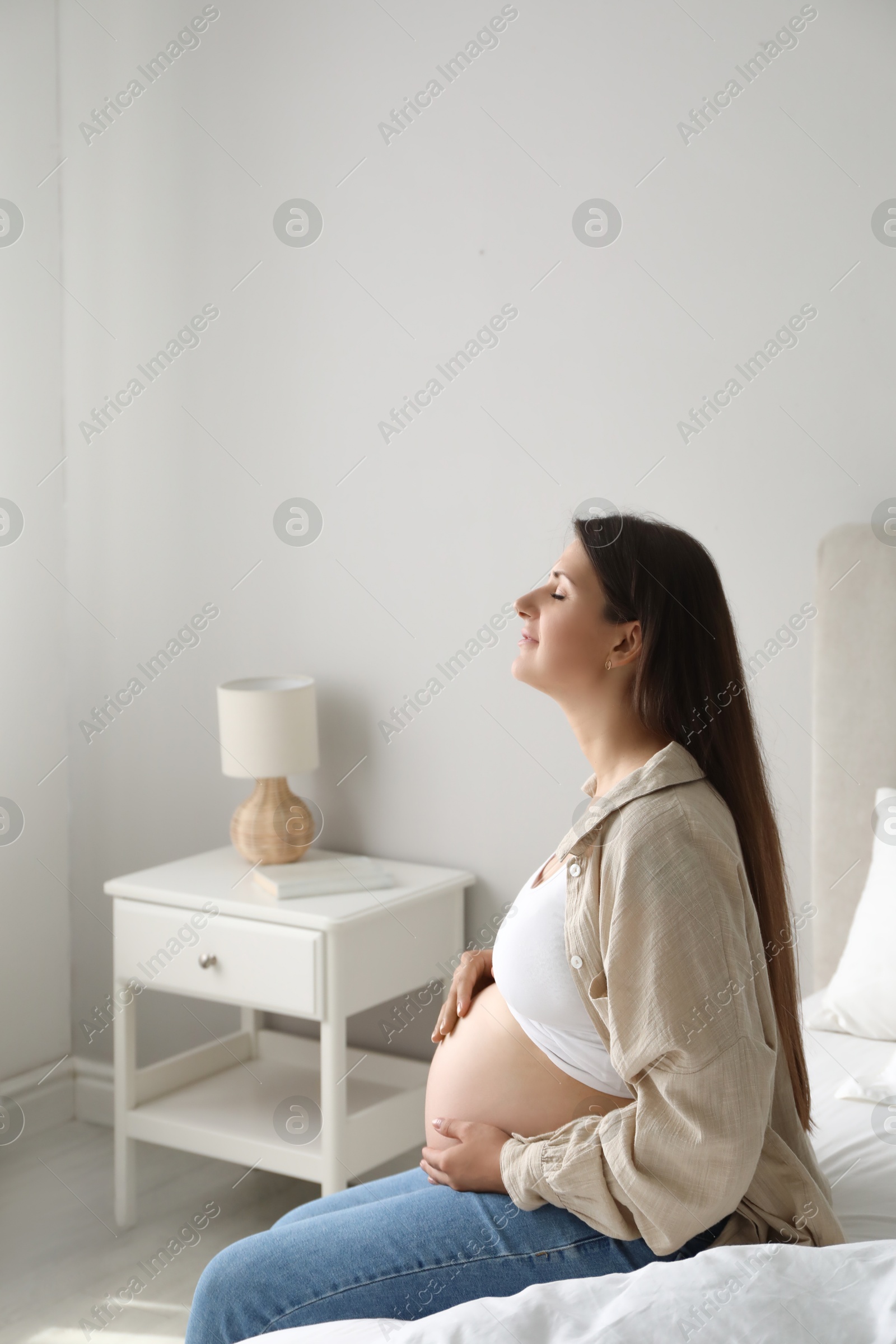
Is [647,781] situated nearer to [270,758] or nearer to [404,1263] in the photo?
[404,1263]

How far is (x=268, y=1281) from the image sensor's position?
46.3 inches

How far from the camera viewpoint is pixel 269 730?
7.62 feet

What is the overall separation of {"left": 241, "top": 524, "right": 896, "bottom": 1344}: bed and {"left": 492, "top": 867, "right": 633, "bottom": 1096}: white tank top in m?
0.25

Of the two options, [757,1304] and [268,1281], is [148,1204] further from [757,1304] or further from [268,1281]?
[757,1304]

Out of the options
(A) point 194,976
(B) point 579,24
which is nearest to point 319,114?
(B) point 579,24

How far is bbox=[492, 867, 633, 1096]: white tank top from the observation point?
3.88ft

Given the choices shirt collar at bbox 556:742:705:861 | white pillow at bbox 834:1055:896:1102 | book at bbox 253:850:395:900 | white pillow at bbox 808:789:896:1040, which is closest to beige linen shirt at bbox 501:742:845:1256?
shirt collar at bbox 556:742:705:861

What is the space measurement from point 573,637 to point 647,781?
194 mm

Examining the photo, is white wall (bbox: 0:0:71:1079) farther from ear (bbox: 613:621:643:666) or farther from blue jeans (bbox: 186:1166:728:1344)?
ear (bbox: 613:621:643:666)

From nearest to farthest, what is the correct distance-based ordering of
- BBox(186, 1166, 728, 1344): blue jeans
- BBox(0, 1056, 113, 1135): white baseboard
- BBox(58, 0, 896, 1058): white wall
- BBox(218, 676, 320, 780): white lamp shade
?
BBox(186, 1166, 728, 1344): blue jeans < BBox(58, 0, 896, 1058): white wall < BBox(218, 676, 320, 780): white lamp shade < BBox(0, 1056, 113, 1135): white baseboard

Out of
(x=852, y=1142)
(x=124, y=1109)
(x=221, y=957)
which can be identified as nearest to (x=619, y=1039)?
(x=852, y=1142)

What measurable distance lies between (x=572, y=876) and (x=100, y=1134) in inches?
78.7

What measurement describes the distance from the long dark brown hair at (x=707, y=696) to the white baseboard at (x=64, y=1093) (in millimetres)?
1994

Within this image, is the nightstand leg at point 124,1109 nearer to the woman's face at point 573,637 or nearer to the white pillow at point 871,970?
the white pillow at point 871,970
